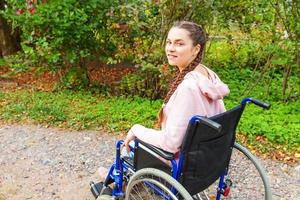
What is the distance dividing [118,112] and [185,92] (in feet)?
9.29

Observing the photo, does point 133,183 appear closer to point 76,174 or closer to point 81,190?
point 81,190

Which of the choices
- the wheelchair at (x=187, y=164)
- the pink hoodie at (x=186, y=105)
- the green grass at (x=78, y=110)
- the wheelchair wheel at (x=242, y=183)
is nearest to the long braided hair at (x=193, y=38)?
the pink hoodie at (x=186, y=105)

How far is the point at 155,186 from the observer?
245cm

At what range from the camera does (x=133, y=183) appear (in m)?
2.43

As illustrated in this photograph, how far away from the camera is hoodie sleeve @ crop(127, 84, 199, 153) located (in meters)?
2.19

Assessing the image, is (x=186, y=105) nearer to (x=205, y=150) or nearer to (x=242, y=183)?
(x=205, y=150)

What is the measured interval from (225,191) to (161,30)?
9.30ft

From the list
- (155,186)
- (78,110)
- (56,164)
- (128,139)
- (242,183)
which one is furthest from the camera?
(78,110)

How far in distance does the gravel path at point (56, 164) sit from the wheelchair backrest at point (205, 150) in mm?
1181

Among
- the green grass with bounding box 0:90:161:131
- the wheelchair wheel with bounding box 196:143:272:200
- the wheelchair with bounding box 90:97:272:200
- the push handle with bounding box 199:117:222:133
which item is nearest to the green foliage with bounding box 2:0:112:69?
the green grass with bounding box 0:90:161:131

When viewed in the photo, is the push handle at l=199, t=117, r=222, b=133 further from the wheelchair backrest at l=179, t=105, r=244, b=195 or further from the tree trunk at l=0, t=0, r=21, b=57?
the tree trunk at l=0, t=0, r=21, b=57

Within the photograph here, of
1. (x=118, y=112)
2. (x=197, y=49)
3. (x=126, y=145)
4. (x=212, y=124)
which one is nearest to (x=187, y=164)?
(x=212, y=124)

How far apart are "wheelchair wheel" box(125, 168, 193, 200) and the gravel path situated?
733mm

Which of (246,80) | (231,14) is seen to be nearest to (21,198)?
(231,14)
